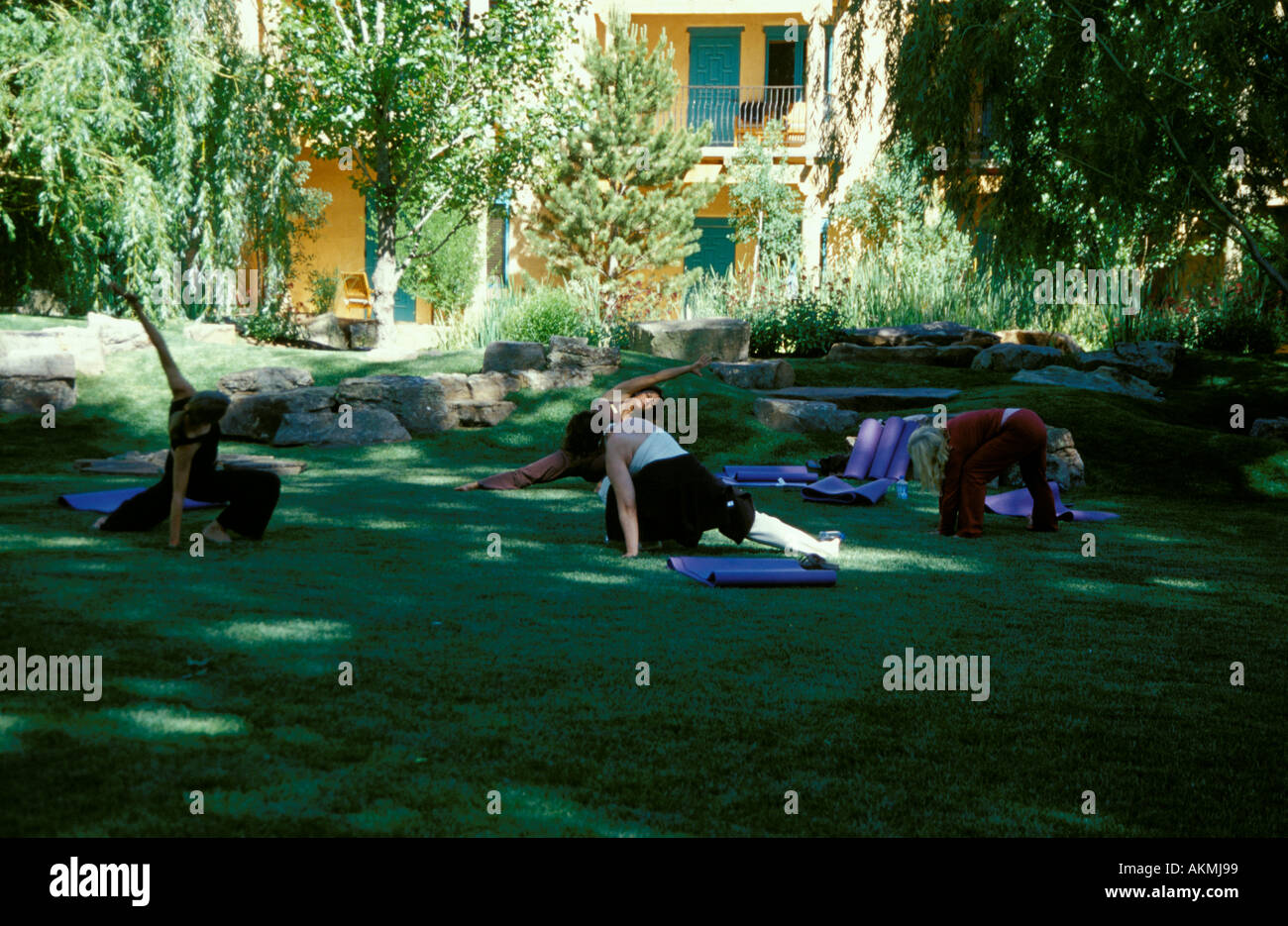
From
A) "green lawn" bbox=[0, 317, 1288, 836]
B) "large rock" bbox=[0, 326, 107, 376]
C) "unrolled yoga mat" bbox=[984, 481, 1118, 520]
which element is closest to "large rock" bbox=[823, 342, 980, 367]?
"unrolled yoga mat" bbox=[984, 481, 1118, 520]

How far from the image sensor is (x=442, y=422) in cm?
1340

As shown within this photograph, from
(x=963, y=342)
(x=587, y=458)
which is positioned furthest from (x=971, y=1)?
(x=963, y=342)

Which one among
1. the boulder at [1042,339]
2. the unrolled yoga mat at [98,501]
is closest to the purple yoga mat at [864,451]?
the boulder at [1042,339]

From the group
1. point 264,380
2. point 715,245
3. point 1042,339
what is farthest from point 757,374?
point 715,245

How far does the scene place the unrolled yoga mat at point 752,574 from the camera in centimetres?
591

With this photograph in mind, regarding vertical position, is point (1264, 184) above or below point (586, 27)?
below

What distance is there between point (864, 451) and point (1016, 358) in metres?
5.29

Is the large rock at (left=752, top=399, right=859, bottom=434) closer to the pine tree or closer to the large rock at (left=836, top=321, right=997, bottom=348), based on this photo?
the large rock at (left=836, top=321, right=997, bottom=348)

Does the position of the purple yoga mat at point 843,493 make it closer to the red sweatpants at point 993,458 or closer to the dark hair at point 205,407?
the red sweatpants at point 993,458

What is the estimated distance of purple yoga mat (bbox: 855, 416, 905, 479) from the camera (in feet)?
37.5

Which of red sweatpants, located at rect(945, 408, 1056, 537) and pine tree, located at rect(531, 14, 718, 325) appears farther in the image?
pine tree, located at rect(531, 14, 718, 325)

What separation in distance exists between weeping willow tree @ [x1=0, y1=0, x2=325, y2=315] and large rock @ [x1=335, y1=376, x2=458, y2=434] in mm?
3769
